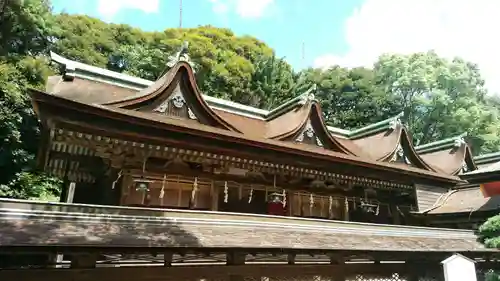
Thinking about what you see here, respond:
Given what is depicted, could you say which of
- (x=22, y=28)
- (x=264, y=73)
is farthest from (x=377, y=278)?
(x=22, y=28)

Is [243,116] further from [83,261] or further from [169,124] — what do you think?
[83,261]

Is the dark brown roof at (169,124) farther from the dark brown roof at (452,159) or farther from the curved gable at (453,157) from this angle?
the curved gable at (453,157)

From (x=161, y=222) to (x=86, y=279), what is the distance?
6.26 feet

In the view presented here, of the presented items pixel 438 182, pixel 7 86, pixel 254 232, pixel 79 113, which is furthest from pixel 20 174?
pixel 438 182

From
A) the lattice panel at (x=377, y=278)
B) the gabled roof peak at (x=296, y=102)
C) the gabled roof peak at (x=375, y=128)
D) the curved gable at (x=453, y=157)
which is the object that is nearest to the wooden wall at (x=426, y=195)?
the curved gable at (x=453, y=157)

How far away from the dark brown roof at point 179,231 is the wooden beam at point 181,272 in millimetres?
563

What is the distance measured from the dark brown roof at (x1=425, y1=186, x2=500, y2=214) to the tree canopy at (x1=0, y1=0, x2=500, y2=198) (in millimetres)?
20053

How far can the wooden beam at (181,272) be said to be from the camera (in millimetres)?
5668

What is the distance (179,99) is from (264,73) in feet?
79.6

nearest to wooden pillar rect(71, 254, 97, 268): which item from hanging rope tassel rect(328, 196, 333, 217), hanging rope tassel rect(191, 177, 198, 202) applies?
hanging rope tassel rect(191, 177, 198, 202)

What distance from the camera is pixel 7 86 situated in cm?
2175

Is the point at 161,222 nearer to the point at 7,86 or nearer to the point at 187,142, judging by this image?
the point at 187,142

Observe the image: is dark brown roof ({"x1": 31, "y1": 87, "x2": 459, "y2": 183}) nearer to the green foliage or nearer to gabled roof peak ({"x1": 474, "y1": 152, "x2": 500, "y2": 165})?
the green foliage

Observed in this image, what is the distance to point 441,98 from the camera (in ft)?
111
